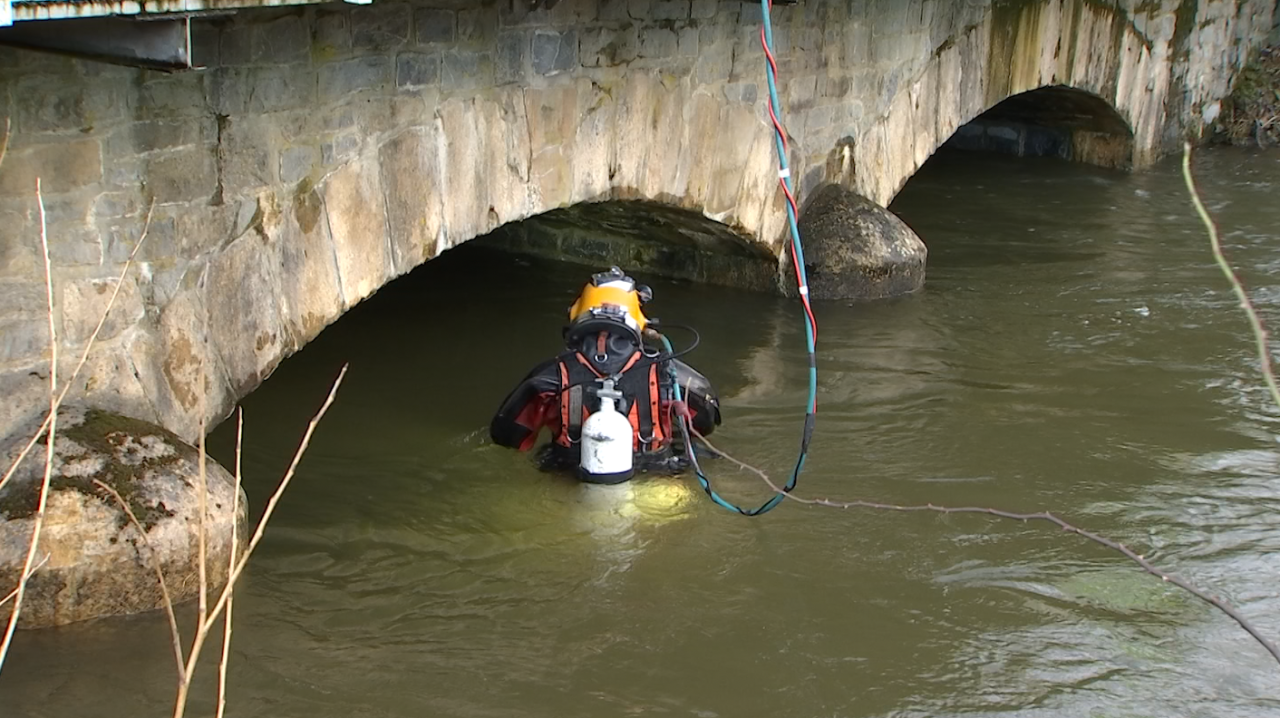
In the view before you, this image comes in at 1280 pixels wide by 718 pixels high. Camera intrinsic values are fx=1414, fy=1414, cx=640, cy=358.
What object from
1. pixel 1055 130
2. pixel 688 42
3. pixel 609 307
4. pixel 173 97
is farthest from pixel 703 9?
pixel 1055 130

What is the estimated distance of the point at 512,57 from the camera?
208 inches

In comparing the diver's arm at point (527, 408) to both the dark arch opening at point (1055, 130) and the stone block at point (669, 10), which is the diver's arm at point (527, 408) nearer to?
the stone block at point (669, 10)

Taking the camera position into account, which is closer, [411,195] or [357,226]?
[357,226]

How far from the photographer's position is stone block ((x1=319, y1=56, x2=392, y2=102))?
455cm

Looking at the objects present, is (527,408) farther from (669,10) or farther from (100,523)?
(669,10)

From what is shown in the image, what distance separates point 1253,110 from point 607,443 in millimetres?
9565

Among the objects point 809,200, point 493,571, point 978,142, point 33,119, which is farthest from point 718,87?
point 978,142

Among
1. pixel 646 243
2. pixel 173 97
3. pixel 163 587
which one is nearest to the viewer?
pixel 163 587

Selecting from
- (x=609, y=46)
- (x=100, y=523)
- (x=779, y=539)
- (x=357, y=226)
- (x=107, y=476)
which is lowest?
(x=779, y=539)

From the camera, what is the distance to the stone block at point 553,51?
17.7 ft

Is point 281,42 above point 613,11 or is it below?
below

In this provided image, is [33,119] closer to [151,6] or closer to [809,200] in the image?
[151,6]

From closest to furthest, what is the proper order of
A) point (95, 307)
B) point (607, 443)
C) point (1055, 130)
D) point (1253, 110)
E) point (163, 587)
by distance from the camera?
point (163, 587), point (95, 307), point (607, 443), point (1055, 130), point (1253, 110)

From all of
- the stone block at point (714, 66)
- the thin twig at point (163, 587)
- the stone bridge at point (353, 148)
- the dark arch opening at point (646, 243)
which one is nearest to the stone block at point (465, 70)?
the stone bridge at point (353, 148)
